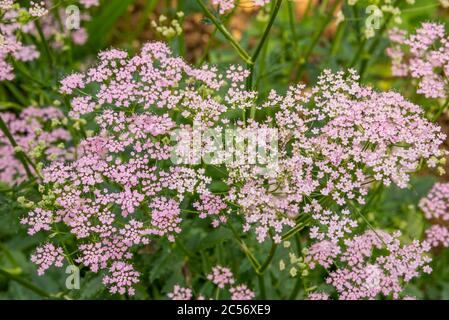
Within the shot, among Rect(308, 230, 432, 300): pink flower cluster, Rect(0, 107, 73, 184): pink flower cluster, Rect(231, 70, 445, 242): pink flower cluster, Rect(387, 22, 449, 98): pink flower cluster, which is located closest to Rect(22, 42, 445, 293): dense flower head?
Rect(231, 70, 445, 242): pink flower cluster

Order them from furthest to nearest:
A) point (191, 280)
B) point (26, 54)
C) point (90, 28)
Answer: point (90, 28), point (26, 54), point (191, 280)

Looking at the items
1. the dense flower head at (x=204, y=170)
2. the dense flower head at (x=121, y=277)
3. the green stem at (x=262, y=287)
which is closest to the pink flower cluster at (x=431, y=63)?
the dense flower head at (x=204, y=170)

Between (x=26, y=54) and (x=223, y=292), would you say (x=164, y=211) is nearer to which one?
(x=223, y=292)

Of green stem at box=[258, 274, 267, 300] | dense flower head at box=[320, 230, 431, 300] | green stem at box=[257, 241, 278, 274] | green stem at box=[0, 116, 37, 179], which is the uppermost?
green stem at box=[0, 116, 37, 179]

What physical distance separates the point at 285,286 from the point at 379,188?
1.32 m

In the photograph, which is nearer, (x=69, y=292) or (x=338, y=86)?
(x=338, y=86)

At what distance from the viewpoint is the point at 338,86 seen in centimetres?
386

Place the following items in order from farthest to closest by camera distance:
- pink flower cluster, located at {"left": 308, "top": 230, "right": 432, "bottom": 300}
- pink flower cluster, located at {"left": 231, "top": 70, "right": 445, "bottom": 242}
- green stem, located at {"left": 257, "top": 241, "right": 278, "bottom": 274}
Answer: green stem, located at {"left": 257, "top": 241, "right": 278, "bottom": 274}, pink flower cluster, located at {"left": 308, "top": 230, "right": 432, "bottom": 300}, pink flower cluster, located at {"left": 231, "top": 70, "right": 445, "bottom": 242}

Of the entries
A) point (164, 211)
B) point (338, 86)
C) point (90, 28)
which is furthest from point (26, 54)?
point (338, 86)

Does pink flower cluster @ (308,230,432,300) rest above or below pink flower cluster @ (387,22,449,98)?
below

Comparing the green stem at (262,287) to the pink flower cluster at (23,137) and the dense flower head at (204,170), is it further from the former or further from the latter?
the pink flower cluster at (23,137)

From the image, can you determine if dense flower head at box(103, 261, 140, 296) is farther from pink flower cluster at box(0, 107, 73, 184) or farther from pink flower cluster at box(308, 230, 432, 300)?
pink flower cluster at box(0, 107, 73, 184)

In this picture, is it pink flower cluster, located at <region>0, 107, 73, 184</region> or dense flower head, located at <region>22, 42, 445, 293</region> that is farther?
pink flower cluster, located at <region>0, 107, 73, 184</region>

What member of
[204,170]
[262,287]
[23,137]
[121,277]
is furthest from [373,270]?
[23,137]
